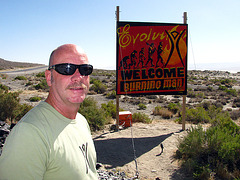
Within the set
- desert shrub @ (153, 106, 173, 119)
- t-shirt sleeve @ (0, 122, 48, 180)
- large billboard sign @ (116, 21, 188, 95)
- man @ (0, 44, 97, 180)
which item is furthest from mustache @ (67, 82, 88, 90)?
desert shrub @ (153, 106, 173, 119)

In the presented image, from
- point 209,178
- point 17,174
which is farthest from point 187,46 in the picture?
point 17,174

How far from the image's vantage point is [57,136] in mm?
1538

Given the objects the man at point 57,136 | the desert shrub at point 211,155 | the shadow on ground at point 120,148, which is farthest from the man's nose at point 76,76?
the shadow on ground at point 120,148

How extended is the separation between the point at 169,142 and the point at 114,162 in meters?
2.67

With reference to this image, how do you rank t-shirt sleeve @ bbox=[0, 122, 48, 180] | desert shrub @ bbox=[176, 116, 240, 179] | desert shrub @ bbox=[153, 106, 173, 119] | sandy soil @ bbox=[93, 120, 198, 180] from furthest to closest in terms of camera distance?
desert shrub @ bbox=[153, 106, 173, 119] → sandy soil @ bbox=[93, 120, 198, 180] → desert shrub @ bbox=[176, 116, 240, 179] → t-shirt sleeve @ bbox=[0, 122, 48, 180]

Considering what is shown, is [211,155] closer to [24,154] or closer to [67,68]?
[67,68]

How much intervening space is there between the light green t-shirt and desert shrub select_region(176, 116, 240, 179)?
409 centimetres

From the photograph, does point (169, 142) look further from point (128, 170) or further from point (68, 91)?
point (68, 91)

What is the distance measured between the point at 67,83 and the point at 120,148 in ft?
18.7

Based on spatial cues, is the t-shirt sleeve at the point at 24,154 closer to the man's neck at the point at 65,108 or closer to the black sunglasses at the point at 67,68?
the man's neck at the point at 65,108

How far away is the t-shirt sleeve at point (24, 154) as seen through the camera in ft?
4.04

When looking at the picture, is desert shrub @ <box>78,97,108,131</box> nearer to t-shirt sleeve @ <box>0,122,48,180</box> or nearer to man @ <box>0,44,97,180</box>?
man @ <box>0,44,97,180</box>

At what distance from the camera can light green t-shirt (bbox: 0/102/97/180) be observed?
1247mm

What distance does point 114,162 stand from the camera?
6.08 meters
